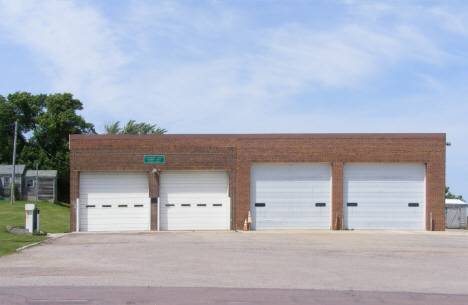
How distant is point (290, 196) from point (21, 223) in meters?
16.4

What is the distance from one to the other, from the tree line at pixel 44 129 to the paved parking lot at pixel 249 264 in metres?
42.8

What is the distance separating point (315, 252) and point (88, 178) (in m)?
14.2

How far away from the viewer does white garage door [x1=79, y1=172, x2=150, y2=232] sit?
26250 mm

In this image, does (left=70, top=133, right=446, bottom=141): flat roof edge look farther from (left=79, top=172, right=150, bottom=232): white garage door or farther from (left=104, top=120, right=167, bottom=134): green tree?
(left=104, top=120, right=167, bottom=134): green tree

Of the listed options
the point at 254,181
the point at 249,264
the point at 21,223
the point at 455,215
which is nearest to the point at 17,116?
the point at 21,223

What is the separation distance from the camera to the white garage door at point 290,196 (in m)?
26.4

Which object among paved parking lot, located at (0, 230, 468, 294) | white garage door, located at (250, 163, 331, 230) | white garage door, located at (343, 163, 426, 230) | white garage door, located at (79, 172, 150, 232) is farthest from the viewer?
white garage door, located at (343, 163, 426, 230)

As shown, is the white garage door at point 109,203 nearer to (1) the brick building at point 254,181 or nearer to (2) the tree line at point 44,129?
(1) the brick building at point 254,181

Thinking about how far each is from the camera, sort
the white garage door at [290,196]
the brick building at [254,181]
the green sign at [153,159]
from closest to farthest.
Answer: the green sign at [153,159], the brick building at [254,181], the white garage door at [290,196]

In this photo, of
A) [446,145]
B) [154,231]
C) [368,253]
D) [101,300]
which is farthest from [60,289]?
[446,145]

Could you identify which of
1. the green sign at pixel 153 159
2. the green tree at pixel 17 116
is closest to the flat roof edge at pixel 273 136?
the green sign at pixel 153 159

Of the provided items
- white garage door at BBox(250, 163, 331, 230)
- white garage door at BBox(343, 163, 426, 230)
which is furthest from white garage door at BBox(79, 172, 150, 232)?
white garage door at BBox(343, 163, 426, 230)

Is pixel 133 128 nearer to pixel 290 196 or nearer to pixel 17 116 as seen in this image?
pixel 17 116

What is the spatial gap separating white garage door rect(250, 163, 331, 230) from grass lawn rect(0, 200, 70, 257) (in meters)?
10.6
